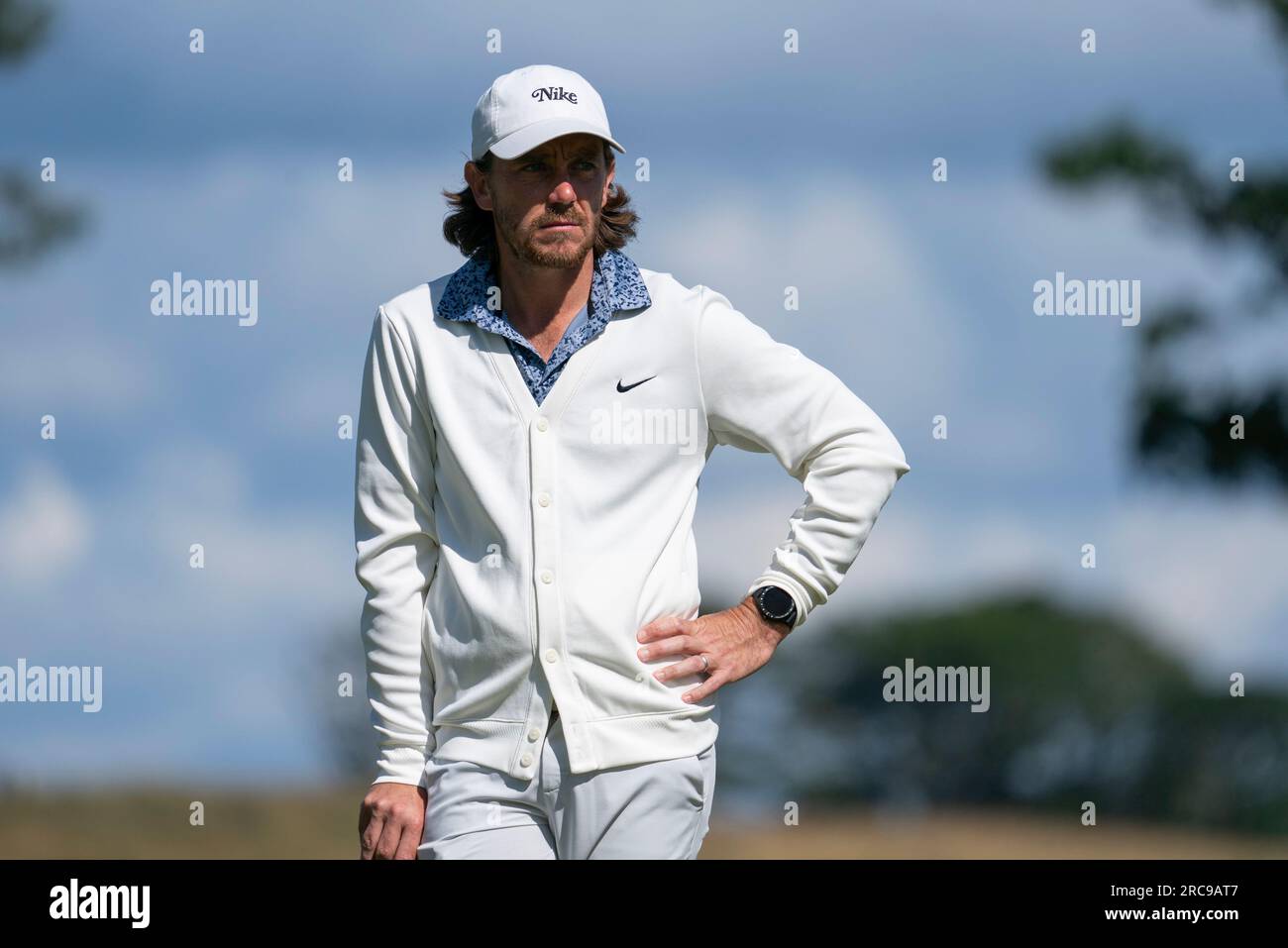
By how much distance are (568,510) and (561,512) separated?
16 mm

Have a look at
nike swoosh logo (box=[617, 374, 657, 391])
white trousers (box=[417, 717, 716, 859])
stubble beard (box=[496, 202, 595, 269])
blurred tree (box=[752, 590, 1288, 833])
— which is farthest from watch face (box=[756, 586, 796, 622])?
blurred tree (box=[752, 590, 1288, 833])

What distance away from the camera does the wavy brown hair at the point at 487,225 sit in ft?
13.3

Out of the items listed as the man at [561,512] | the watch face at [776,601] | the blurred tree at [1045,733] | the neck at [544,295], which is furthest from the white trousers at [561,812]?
the blurred tree at [1045,733]

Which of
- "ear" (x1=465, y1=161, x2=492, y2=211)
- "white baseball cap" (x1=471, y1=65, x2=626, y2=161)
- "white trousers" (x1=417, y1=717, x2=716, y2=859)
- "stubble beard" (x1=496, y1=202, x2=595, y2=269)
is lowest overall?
"white trousers" (x1=417, y1=717, x2=716, y2=859)

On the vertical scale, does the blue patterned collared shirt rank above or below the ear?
below

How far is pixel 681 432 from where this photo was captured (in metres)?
3.90

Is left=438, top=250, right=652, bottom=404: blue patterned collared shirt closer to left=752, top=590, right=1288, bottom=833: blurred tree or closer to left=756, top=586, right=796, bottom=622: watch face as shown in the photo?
left=756, top=586, right=796, bottom=622: watch face

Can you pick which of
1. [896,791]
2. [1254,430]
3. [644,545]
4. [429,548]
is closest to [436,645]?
[429,548]

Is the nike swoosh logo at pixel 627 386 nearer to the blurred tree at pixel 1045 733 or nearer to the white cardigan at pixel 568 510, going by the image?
the white cardigan at pixel 568 510

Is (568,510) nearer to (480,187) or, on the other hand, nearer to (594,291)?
(594,291)

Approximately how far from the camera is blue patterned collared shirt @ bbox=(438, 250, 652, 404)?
153 inches

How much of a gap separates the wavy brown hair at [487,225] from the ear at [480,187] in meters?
0.09

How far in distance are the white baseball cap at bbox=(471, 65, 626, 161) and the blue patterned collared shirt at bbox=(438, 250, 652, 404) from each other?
10.4 inches
